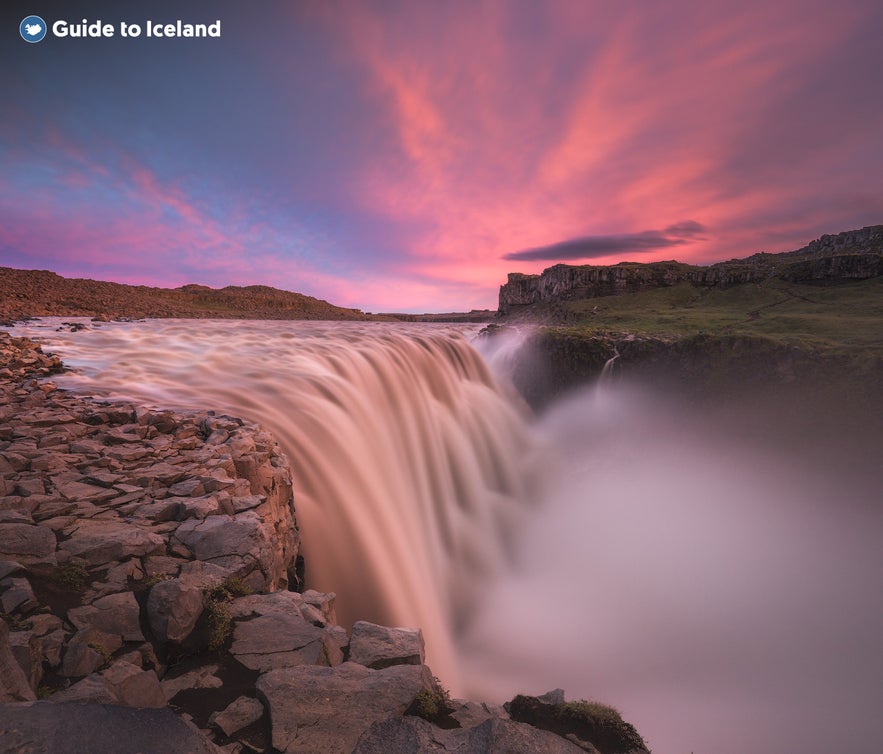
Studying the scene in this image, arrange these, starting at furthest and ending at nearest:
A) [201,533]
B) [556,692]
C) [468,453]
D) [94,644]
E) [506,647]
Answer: [468,453], [506,647], [201,533], [556,692], [94,644]

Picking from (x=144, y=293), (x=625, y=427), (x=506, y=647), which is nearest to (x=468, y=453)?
(x=506, y=647)

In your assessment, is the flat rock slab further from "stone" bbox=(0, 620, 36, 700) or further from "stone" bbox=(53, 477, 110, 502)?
"stone" bbox=(53, 477, 110, 502)

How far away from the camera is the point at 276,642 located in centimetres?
377

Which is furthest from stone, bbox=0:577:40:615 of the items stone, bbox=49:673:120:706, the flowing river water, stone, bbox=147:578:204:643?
the flowing river water

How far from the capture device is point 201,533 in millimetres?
4676

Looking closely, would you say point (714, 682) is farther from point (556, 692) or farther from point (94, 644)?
point (94, 644)

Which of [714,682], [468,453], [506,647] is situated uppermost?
[468,453]

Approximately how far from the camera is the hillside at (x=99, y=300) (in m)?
33.5

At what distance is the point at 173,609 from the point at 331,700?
162 cm

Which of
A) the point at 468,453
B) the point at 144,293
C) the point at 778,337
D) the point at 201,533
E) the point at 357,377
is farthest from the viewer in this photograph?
the point at 144,293

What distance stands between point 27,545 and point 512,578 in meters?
12.0

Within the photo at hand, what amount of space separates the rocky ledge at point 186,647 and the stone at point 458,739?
0.03 ft

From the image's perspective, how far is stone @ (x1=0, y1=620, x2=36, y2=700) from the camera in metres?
2.33

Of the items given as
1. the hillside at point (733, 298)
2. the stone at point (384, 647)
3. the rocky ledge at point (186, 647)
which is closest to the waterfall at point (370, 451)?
the rocky ledge at point (186, 647)
